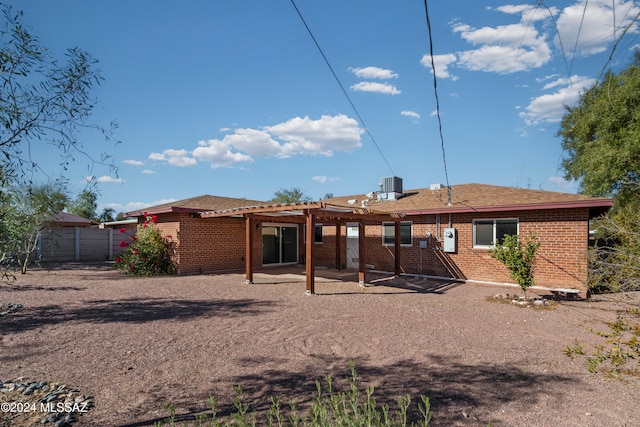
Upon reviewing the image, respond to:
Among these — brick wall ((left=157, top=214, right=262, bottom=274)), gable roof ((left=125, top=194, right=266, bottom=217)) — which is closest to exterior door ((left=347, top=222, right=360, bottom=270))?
brick wall ((left=157, top=214, right=262, bottom=274))

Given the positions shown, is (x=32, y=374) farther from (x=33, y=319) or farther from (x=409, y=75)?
(x=409, y=75)

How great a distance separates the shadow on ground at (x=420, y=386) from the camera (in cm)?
375

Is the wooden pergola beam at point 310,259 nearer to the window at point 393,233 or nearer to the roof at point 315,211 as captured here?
the roof at point 315,211

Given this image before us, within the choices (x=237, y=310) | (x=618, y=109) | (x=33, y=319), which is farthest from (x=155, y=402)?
(x=618, y=109)

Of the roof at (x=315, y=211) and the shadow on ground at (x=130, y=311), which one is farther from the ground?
the roof at (x=315, y=211)

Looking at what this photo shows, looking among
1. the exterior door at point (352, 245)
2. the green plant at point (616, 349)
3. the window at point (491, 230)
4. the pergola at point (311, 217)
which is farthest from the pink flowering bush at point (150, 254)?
the green plant at point (616, 349)

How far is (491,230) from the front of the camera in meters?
12.9

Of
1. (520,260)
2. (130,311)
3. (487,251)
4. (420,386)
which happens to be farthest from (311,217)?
(420,386)

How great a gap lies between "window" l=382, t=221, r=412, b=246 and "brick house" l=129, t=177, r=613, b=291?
4 centimetres

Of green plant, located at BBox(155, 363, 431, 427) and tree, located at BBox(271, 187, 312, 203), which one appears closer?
green plant, located at BBox(155, 363, 431, 427)

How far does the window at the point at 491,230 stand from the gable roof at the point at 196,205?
1078 centimetres

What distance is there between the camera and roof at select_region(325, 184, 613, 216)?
1107cm

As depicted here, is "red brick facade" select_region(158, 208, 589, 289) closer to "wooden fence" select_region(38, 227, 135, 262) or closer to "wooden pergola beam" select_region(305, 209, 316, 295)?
"wooden pergola beam" select_region(305, 209, 316, 295)

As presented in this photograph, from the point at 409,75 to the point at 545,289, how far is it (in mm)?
8420
